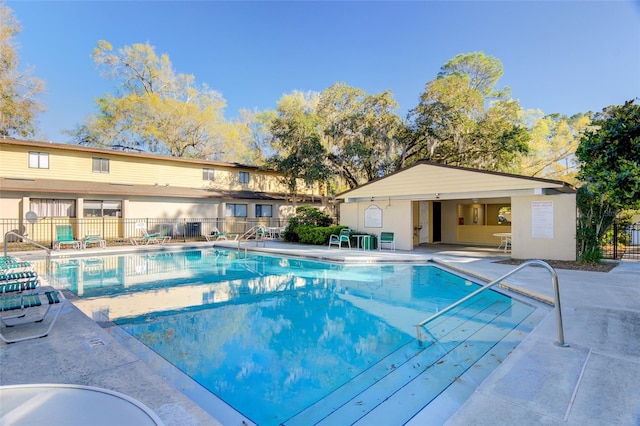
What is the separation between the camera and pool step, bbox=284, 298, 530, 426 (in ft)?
10.5

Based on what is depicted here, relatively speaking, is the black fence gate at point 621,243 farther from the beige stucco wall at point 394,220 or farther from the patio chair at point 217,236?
the patio chair at point 217,236

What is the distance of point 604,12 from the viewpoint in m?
9.95

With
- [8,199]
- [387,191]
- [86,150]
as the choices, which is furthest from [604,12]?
[8,199]

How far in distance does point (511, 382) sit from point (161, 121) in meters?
31.3

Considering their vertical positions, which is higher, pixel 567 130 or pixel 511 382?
pixel 567 130

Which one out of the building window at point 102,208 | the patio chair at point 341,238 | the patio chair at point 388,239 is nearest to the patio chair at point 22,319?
the patio chair at point 341,238

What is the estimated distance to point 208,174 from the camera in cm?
2275

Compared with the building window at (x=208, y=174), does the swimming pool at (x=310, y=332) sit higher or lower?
lower

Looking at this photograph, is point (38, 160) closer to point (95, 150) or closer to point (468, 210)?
point (95, 150)

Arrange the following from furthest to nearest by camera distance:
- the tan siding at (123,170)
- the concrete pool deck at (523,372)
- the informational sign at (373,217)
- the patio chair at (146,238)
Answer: the patio chair at (146,238) → the tan siding at (123,170) → the informational sign at (373,217) → the concrete pool deck at (523,372)

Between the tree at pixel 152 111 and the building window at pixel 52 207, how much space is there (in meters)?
12.8

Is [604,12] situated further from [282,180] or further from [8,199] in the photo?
[8,199]

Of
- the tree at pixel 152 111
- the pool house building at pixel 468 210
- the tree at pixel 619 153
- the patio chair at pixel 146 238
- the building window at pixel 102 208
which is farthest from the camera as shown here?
the tree at pixel 152 111

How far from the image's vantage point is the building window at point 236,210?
2273 centimetres
